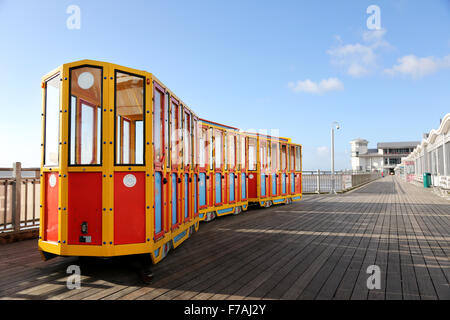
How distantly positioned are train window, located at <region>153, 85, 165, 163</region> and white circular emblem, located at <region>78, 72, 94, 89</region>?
0.78m

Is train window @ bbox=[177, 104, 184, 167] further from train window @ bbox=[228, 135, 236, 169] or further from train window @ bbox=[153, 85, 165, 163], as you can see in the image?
train window @ bbox=[228, 135, 236, 169]

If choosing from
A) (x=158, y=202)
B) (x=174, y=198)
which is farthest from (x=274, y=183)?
(x=158, y=202)

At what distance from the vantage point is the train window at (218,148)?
753cm

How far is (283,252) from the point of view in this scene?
4.13 metres

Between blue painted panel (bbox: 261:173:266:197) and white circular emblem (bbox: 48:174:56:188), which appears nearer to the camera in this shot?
white circular emblem (bbox: 48:174:56:188)

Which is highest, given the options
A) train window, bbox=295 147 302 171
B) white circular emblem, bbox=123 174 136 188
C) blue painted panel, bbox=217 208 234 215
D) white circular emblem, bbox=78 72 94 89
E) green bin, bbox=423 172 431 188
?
white circular emblem, bbox=78 72 94 89

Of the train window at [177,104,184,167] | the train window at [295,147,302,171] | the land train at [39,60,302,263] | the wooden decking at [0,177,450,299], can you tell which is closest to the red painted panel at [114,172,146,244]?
the land train at [39,60,302,263]

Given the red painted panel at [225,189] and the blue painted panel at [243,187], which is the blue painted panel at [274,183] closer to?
the blue painted panel at [243,187]

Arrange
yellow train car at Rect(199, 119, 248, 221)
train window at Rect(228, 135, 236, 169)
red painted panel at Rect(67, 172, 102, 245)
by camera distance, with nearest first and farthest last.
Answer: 1. red painted panel at Rect(67, 172, 102, 245)
2. yellow train car at Rect(199, 119, 248, 221)
3. train window at Rect(228, 135, 236, 169)

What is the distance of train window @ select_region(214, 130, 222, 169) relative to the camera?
7527 mm

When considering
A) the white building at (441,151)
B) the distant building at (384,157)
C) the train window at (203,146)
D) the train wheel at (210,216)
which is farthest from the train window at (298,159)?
the distant building at (384,157)

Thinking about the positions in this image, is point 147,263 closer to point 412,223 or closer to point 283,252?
point 283,252

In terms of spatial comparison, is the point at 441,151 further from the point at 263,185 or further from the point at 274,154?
the point at 263,185
